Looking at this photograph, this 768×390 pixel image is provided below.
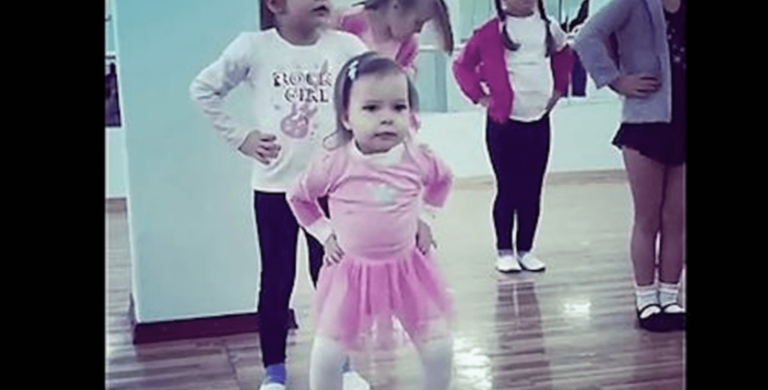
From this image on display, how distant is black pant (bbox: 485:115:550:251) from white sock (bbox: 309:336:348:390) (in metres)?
0.67

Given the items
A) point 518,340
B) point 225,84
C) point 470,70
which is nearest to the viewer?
point 225,84

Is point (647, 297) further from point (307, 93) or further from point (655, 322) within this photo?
point (307, 93)

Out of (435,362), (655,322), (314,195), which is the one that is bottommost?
(655,322)

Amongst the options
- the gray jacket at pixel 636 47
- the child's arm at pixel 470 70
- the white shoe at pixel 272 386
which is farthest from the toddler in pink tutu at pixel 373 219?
the gray jacket at pixel 636 47

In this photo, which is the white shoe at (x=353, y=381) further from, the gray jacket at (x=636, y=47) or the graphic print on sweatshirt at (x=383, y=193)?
the gray jacket at (x=636, y=47)

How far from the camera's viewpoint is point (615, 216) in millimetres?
3080

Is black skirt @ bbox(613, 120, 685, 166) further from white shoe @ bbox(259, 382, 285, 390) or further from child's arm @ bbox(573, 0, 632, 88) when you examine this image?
white shoe @ bbox(259, 382, 285, 390)

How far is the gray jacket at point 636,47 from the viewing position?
261cm

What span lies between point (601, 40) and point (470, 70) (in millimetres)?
422

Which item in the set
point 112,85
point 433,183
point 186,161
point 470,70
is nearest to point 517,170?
point 470,70

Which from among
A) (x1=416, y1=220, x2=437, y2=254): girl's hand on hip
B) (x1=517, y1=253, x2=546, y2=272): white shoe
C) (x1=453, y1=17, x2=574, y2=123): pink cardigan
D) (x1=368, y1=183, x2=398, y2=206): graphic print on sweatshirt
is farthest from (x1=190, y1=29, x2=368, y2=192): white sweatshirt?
(x1=517, y1=253, x2=546, y2=272): white shoe

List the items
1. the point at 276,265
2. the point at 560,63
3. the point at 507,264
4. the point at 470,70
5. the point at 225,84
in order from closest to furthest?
the point at 225,84, the point at 276,265, the point at 470,70, the point at 560,63, the point at 507,264

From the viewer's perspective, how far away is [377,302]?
A: 2.09 m
